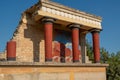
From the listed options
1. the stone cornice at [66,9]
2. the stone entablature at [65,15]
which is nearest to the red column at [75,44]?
the stone entablature at [65,15]

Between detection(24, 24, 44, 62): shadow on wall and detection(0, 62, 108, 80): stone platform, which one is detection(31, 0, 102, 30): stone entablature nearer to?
detection(24, 24, 44, 62): shadow on wall

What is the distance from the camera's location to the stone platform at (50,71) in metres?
9.09

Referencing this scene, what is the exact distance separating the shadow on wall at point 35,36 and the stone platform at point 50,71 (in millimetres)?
2448

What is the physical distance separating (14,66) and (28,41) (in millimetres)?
3739

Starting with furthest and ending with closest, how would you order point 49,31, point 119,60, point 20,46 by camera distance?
point 119,60
point 20,46
point 49,31

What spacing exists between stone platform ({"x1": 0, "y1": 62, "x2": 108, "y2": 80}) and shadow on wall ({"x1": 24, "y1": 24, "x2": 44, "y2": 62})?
8.03ft

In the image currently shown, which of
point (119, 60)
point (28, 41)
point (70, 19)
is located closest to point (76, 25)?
point (70, 19)

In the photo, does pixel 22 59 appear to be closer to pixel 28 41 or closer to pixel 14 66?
pixel 28 41

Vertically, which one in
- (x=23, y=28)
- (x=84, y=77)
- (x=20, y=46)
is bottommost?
(x=84, y=77)

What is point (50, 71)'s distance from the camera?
1045 cm

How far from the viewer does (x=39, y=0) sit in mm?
11781

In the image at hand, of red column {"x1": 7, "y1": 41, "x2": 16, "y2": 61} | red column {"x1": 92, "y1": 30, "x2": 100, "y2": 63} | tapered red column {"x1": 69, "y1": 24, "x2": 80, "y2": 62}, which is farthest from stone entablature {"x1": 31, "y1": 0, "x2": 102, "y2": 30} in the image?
red column {"x1": 7, "y1": 41, "x2": 16, "y2": 61}

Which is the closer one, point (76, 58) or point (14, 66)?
point (14, 66)

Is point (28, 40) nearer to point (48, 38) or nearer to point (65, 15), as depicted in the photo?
point (48, 38)
